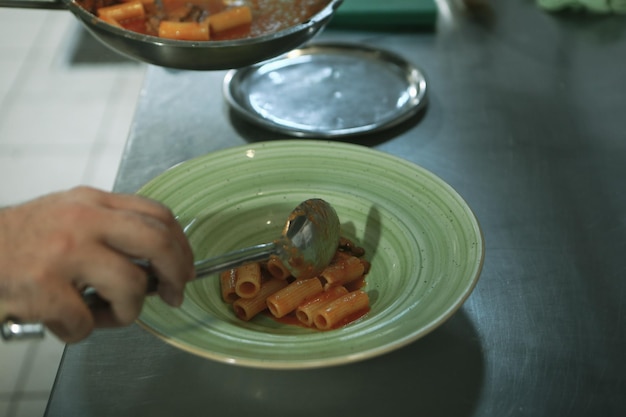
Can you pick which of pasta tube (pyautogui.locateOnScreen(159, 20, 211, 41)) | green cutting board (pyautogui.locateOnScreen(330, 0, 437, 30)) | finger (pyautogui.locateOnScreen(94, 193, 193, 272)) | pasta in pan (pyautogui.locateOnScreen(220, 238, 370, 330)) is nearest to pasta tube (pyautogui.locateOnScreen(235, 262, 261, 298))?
pasta in pan (pyautogui.locateOnScreen(220, 238, 370, 330))

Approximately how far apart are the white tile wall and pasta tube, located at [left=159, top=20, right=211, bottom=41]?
842 millimetres

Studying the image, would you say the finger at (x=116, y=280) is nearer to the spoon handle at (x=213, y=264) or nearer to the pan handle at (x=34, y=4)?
the spoon handle at (x=213, y=264)

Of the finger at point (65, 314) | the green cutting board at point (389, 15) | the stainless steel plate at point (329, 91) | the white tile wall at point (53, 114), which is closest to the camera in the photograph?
the finger at point (65, 314)

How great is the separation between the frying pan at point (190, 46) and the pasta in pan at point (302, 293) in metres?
0.24

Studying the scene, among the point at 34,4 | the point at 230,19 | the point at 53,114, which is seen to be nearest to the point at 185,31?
the point at 230,19

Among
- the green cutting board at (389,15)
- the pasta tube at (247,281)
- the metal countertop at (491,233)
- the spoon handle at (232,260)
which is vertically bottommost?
the metal countertop at (491,233)

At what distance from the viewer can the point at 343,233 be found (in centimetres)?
80

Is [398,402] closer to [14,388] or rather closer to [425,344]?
[425,344]

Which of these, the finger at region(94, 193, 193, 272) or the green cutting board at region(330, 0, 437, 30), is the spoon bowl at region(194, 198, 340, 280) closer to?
the finger at region(94, 193, 193, 272)

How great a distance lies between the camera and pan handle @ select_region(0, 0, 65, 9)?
2.68 feet

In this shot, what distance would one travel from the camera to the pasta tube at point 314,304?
2.28 ft

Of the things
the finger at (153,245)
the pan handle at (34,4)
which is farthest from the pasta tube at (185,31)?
the finger at (153,245)

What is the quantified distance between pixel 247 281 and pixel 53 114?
64.9 inches

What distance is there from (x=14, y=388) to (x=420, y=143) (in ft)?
3.13
